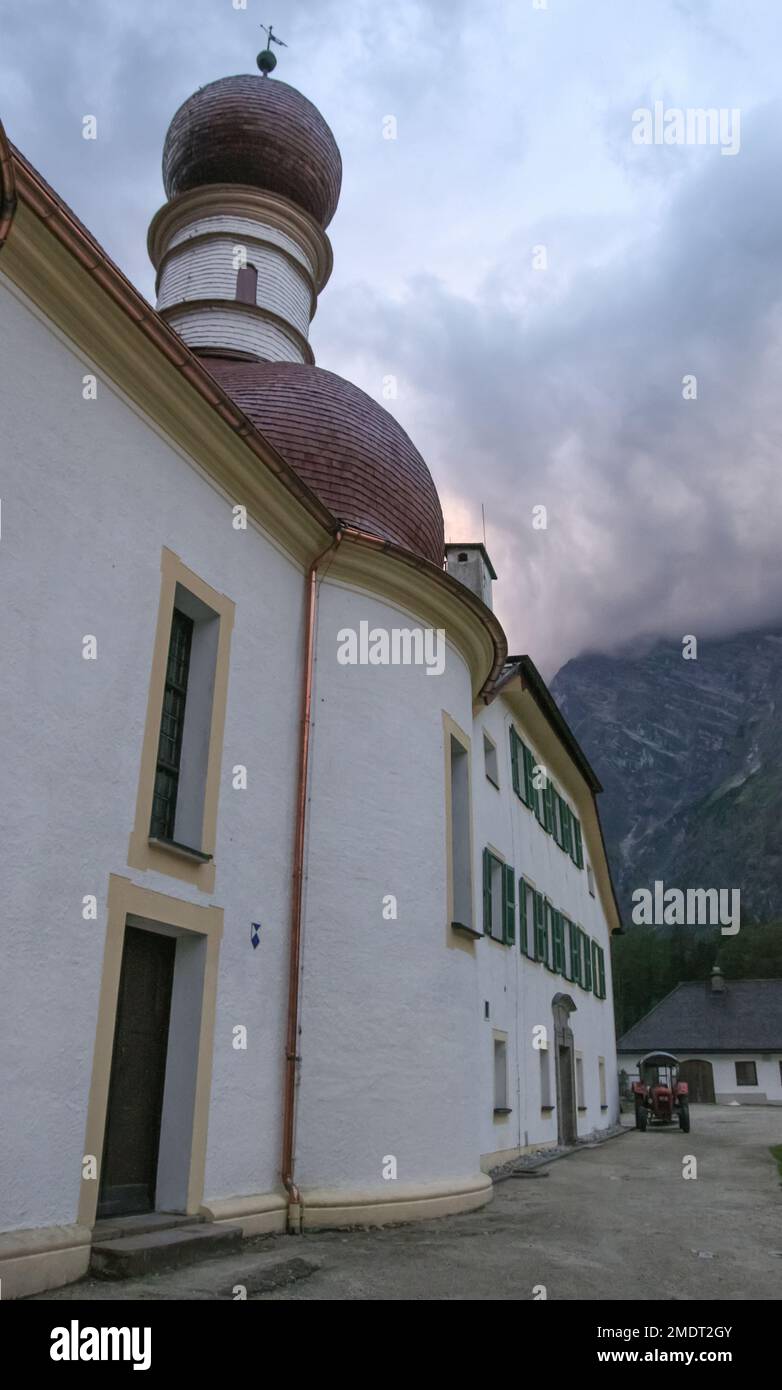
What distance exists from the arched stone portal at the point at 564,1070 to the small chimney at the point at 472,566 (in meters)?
7.86

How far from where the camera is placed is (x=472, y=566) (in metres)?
15.8

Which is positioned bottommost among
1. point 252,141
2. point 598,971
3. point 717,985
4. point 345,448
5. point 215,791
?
point 215,791

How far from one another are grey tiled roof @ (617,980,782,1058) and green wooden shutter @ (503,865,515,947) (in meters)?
33.1

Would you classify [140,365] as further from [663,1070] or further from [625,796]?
[625,796]

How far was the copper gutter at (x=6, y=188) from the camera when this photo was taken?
5.20 meters

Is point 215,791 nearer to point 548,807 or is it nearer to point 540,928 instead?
point 540,928

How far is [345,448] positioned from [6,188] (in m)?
5.89

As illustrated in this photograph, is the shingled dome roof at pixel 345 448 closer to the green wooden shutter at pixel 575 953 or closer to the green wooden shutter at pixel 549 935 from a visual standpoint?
the green wooden shutter at pixel 549 935

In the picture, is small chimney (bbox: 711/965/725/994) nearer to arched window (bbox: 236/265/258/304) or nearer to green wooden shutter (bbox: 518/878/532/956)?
green wooden shutter (bbox: 518/878/532/956)

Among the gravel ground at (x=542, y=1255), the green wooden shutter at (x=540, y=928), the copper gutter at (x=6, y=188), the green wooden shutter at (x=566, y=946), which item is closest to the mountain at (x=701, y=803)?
the green wooden shutter at (x=566, y=946)

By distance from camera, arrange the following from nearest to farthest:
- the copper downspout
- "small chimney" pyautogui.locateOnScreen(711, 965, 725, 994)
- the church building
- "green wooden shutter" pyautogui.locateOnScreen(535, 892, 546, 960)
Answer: the church building < the copper downspout < "green wooden shutter" pyautogui.locateOnScreen(535, 892, 546, 960) < "small chimney" pyautogui.locateOnScreen(711, 965, 725, 994)

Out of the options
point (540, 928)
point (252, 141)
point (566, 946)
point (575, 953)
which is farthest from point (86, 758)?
point (575, 953)

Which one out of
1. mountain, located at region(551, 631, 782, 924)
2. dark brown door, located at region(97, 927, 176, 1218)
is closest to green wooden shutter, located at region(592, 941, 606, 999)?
dark brown door, located at region(97, 927, 176, 1218)

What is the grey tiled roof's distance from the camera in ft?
146
